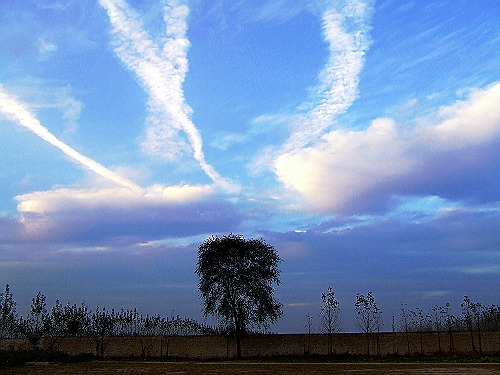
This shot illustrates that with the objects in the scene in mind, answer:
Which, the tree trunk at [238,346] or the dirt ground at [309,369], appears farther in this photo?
the tree trunk at [238,346]

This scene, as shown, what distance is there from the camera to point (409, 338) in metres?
41.0

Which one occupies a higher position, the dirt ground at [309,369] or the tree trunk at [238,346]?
the tree trunk at [238,346]

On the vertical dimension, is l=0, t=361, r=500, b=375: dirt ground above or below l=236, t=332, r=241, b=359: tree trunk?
below

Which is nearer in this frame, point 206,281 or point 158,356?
point 206,281

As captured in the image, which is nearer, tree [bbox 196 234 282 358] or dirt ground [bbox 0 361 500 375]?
dirt ground [bbox 0 361 500 375]

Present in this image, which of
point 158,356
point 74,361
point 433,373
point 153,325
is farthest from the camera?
point 153,325

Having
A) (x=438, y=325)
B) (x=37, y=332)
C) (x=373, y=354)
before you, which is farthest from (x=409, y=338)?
(x=37, y=332)

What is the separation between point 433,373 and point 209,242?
76.6 ft

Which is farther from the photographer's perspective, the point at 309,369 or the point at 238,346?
the point at 238,346

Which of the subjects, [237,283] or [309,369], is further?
[237,283]

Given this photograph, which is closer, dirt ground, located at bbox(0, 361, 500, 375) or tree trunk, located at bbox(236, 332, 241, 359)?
dirt ground, located at bbox(0, 361, 500, 375)

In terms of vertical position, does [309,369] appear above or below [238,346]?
below

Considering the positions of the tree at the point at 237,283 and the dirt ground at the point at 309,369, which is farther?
the tree at the point at 237,283

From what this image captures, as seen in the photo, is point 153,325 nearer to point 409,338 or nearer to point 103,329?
point 103,329
